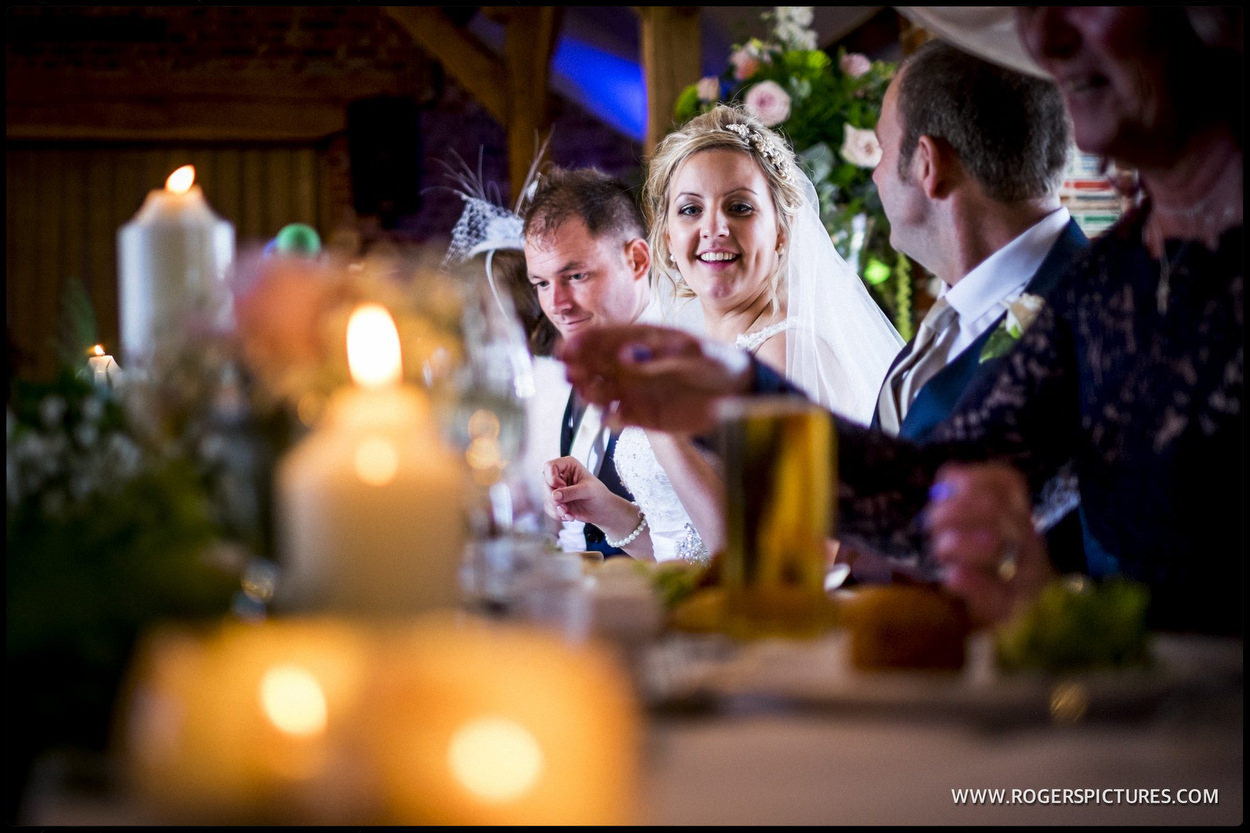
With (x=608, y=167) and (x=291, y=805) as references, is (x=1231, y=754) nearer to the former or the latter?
(x=291, y=805)

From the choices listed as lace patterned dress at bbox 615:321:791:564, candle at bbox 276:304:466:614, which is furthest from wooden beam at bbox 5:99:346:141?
candle at bbox 276:304:466:614

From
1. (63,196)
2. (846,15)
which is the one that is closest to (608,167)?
(846,15)

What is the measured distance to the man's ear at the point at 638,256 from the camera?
3088 mm

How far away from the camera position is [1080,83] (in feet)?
3.98

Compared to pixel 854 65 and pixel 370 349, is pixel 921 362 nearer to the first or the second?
pixel 370 349

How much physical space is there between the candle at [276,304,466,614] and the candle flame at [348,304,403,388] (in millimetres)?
13

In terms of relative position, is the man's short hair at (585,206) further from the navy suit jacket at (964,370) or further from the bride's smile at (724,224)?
the navy suit jacket at (964,370)

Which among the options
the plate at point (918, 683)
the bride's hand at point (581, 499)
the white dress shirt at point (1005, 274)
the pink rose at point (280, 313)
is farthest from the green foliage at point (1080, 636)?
the bride's hand at point (581, 499)

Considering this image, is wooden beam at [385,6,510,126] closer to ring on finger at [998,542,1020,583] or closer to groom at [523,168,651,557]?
groom at [523,168,651,557]

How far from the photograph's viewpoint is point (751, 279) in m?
2.83

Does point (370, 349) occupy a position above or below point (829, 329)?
below

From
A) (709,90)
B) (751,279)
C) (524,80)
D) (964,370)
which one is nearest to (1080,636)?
(964,370)

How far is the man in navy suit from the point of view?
1.93 metres

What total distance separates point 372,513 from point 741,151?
7.17 ft
